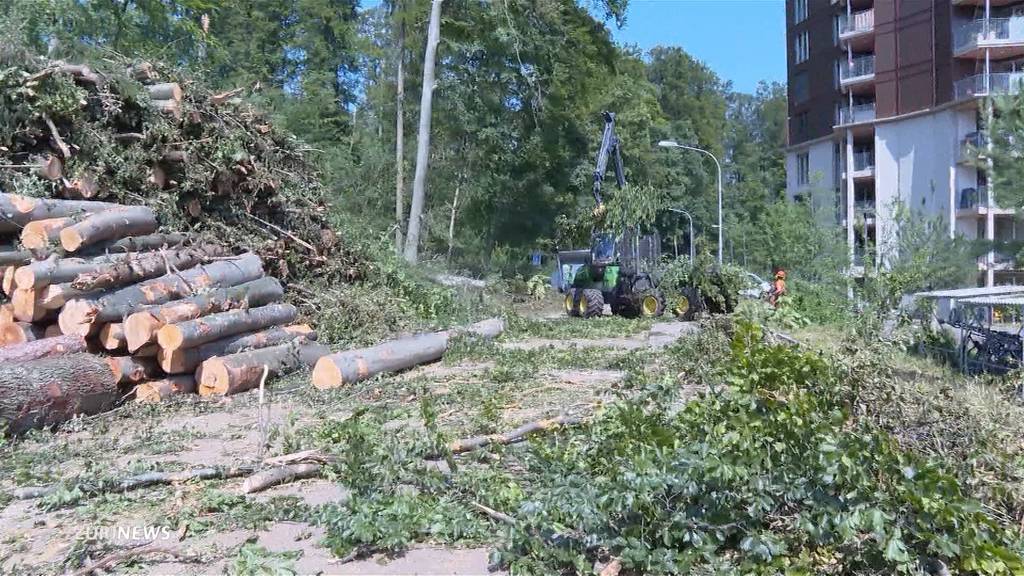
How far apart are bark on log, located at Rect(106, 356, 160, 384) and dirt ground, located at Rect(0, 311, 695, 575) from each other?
364mm

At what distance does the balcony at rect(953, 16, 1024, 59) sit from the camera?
3447 cm

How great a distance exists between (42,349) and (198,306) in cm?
→ 171

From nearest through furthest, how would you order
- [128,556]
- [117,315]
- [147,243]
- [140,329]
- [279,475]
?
[128,556], [279,475], [140,329], [117,315], [147,243]

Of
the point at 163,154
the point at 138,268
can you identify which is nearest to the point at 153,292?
the point at 138,268

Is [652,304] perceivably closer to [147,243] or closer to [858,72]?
[147,243]

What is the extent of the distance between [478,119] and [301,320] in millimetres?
21868

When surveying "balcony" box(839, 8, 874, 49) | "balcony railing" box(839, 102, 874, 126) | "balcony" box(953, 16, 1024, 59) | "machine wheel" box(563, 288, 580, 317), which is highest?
"balcony" box(839, 8, 874, 49)

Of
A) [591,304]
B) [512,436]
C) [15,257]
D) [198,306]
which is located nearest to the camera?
Result: [512,436]

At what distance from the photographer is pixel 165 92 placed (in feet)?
39.5

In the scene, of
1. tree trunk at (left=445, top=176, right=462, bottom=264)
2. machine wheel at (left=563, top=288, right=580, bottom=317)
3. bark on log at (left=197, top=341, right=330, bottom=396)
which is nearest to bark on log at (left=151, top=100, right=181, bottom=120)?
bark on log at (left=197, top=341, right=330, bottom=396)

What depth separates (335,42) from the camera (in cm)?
4466

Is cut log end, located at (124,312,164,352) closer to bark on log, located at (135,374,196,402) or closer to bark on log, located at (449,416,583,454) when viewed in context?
bark on log, located at (135,374,196,402)

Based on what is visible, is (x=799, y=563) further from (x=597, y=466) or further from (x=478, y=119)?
(x=478, y=119)

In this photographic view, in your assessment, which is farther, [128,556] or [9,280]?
[9,280]
